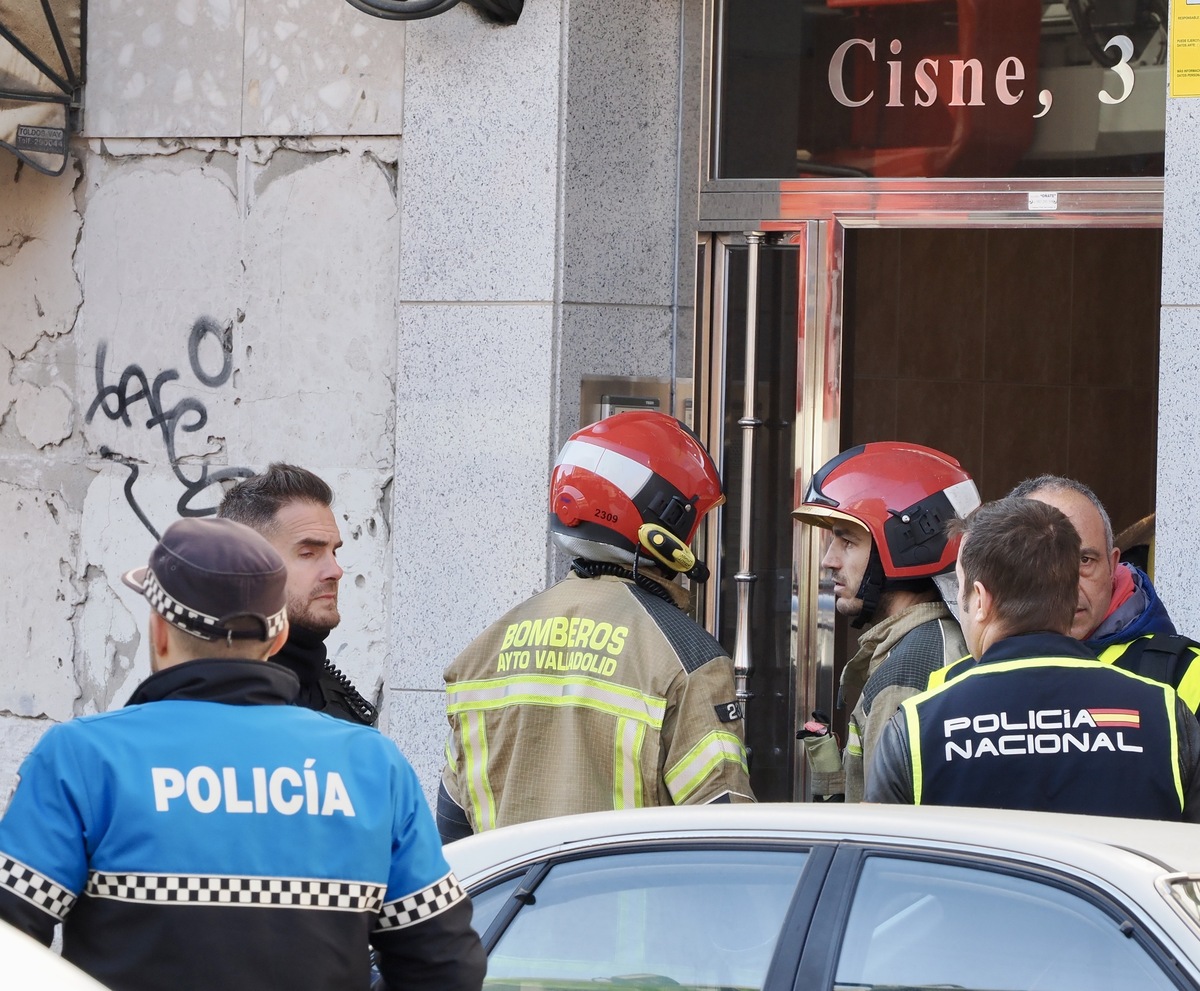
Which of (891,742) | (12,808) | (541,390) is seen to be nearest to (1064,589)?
(891,742)

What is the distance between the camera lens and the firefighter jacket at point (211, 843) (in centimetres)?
234

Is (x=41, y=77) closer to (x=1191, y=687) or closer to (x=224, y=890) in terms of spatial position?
(x=1191, y=687)

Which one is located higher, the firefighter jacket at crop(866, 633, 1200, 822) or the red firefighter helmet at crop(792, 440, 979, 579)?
the red firefighter helmet at crop(792, 440, 979, 579)

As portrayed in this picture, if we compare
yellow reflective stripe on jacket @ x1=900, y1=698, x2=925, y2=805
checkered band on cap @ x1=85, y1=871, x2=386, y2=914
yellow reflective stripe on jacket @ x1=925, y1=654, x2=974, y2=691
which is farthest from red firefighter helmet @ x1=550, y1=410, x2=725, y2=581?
checkered band on cap @ x1=85, y1=871, x2=386, y2=914

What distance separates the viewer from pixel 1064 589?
3.45 metres

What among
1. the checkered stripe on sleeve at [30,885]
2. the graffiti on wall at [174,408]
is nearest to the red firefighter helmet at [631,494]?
the checkered stripe on sleeve at [30,885]

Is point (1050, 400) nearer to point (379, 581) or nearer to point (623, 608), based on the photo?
point (379, 581)

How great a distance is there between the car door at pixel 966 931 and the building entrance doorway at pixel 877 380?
3.80 m

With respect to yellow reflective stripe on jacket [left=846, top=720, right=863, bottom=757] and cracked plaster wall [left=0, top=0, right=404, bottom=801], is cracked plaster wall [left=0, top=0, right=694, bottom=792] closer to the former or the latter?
cracked plaster wall [left=0, top=0, right=404, bottom=801]

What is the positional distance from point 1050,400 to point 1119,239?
914 millimetres

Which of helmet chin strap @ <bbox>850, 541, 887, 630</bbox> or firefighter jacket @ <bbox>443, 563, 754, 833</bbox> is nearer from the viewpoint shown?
firefighter jacket @ <bbox>443, 563, 754, 833</bbox>

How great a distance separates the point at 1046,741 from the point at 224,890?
5.28ft

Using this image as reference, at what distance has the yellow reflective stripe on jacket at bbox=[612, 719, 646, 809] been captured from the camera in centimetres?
394

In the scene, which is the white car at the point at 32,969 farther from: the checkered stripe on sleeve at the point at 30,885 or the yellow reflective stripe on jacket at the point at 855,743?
the yellow reflective stripe on jacket at the point at 855,743
